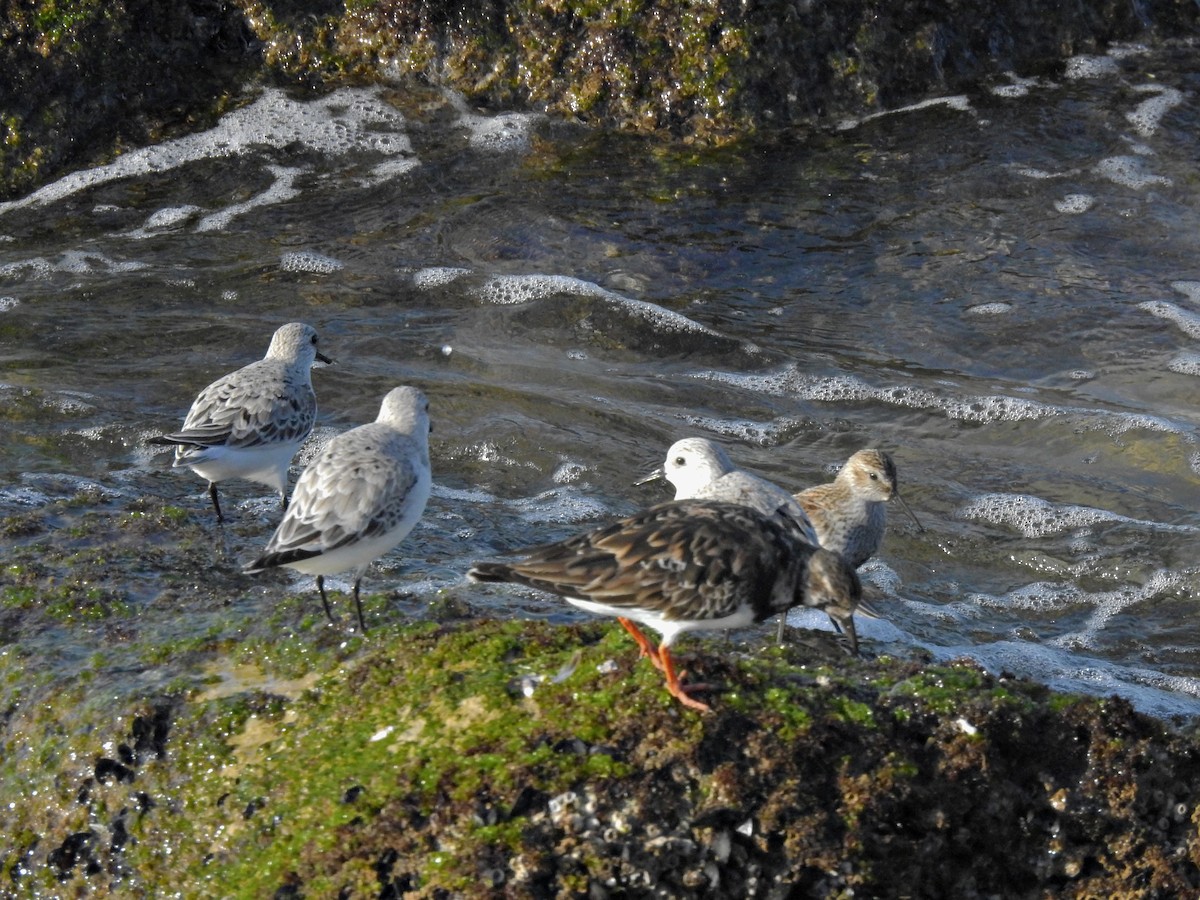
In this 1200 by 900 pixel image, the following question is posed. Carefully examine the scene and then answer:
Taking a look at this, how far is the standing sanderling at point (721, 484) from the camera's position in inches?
248

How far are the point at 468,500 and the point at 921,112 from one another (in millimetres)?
6369

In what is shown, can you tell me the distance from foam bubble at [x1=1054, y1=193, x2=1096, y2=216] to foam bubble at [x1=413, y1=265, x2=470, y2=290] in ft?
15.7

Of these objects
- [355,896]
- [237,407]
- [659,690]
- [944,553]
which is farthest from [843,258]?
[355,896]

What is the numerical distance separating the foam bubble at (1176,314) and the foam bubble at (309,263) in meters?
5.93

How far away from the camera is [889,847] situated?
4.27 meters

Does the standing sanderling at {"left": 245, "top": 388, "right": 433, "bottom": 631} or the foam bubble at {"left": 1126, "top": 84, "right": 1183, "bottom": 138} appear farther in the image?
the foam bubble at {"left": 1126, "top": 84, "right": 1183, "bottom": 138}

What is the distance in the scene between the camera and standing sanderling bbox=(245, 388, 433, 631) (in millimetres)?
5504

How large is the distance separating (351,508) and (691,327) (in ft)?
15.4

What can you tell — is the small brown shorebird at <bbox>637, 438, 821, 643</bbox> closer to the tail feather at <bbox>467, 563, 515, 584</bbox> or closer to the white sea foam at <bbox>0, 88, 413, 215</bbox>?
the tail feather at <bbox>467, 563, 515, 584</bbox>

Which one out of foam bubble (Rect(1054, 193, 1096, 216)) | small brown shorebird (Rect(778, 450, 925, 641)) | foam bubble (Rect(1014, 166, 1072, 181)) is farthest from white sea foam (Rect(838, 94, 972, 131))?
small brown shorebird (Rect(778, 450, 925, 641))

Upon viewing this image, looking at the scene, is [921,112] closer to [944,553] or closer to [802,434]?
[802,434]

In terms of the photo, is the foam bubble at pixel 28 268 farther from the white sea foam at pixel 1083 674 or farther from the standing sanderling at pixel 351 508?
the white sea foam at pixel 1083 674

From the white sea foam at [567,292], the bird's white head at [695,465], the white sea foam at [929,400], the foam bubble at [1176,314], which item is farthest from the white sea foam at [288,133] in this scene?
the foam bubble at [1176,314]

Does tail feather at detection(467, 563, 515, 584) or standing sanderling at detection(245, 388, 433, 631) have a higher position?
tail feather at detection(467, 563, 515, 584)
